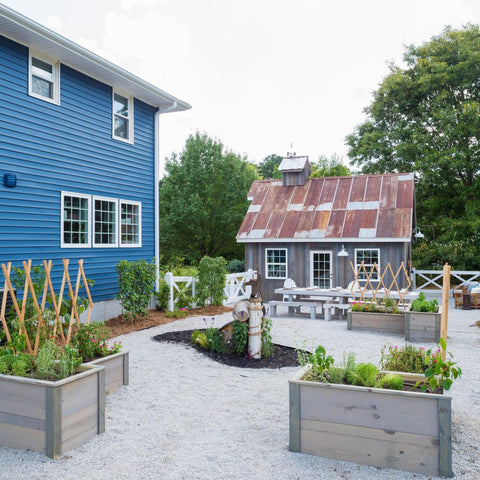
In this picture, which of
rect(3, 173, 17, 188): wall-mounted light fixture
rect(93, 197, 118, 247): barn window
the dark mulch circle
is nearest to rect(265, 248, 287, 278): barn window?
rect(93, 197, 118, 247): barn window

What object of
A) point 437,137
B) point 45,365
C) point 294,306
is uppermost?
point 437,137

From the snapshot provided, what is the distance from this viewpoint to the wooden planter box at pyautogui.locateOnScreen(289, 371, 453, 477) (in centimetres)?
335

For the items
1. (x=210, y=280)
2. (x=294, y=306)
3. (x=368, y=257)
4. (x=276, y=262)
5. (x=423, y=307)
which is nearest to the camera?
(x=423, y=307)

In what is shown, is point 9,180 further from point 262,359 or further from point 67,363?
point 262,359

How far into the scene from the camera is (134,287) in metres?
10.1

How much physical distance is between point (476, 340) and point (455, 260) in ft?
39.0

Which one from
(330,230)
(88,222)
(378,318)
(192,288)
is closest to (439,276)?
(330,230)

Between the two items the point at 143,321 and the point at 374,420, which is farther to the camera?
the point at 143,321

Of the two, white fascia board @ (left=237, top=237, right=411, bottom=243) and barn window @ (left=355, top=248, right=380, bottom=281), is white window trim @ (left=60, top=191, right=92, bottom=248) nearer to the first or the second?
white fascia board @ (left=237, top=237, right=411, bottom=243)

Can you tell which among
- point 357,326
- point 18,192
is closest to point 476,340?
point 357,326

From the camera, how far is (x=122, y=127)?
11.1m

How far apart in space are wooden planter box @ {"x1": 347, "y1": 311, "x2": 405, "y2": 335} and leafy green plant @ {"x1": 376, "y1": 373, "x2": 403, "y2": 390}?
18.4ft

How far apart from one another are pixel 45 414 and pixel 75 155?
7.07 meters

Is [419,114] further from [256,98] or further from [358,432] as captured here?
[358,432]
